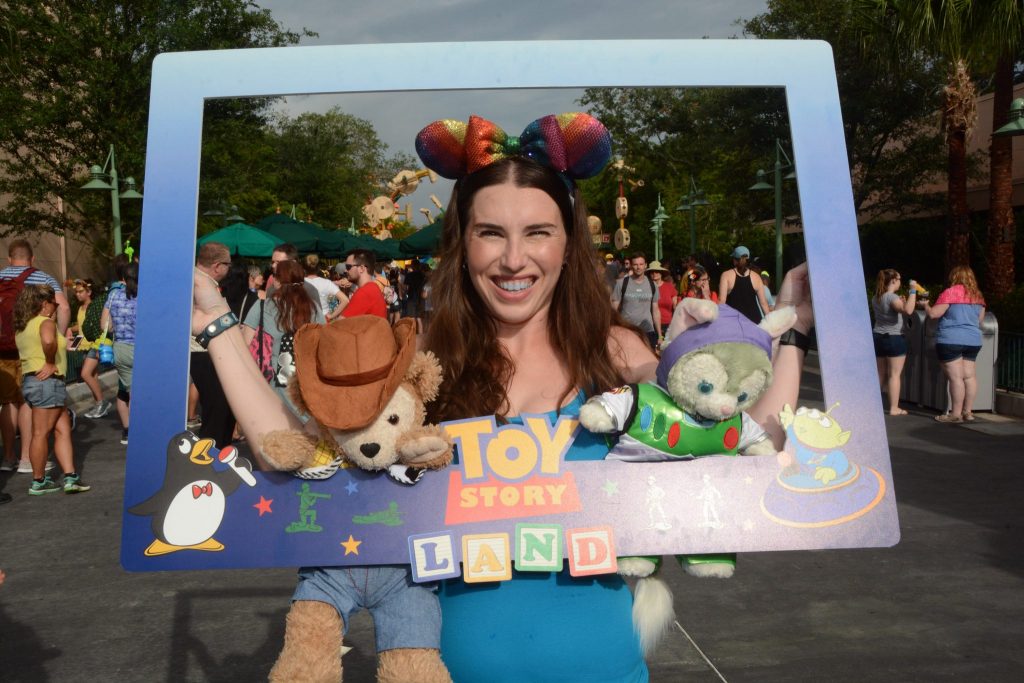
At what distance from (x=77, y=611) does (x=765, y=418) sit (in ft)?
14.1

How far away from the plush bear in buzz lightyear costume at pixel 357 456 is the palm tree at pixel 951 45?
14331 millimetres

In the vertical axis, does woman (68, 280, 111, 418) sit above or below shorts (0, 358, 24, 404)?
above

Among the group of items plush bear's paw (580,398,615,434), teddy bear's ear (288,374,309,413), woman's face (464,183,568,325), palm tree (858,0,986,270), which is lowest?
plush bear's paw (580,398,615,434)

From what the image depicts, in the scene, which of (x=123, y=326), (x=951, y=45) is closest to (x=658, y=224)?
(x=951, y=45)

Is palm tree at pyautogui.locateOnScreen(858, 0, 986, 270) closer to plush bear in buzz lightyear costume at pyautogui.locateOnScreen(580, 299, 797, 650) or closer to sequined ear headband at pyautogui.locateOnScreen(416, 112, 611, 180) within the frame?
sequined ear headband at pyautogui.locateOnScreen(416, 112, 611, 180)

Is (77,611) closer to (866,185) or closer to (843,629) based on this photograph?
(843,629)

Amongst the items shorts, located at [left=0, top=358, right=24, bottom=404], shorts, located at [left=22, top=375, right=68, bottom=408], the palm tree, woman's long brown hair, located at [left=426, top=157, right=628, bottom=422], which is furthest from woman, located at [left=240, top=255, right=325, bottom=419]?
the palm tree

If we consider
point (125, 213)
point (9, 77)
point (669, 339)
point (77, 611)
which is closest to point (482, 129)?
point (669, 339)

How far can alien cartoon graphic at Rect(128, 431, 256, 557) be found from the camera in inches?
66.9

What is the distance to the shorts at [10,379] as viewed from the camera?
25.6ft

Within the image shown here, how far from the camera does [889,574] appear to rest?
527 cm

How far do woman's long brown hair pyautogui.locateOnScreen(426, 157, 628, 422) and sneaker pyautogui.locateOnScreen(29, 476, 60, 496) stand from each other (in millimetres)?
6605

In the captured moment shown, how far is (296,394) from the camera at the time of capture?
181 centimetres

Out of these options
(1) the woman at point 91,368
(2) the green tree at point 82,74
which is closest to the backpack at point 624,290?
(1) the woman at point 91,368
